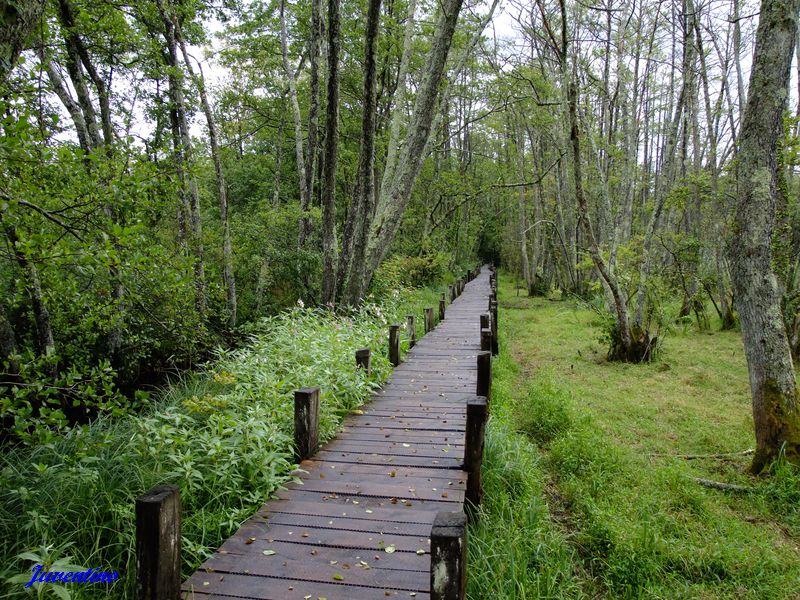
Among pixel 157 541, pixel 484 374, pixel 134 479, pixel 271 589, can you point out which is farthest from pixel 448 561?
pixel 484 374

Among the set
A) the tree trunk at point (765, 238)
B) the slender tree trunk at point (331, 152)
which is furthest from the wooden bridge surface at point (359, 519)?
the slender tree trunk at point (331, 152)

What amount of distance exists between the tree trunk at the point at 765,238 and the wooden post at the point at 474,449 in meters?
3.09

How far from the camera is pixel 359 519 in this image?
3629 mm

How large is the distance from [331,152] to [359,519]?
27.4 ft

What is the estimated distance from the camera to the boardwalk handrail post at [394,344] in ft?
27.9

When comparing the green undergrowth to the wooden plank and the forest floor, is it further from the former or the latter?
the forest floor

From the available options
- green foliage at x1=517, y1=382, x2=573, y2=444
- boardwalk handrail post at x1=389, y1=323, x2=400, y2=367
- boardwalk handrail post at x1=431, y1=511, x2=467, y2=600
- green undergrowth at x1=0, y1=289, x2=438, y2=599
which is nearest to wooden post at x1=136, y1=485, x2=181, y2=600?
green undergrowth at x1=0, y1=289, x2=438, y2=599

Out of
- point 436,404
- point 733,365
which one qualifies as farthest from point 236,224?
point 733,365

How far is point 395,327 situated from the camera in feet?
27.8

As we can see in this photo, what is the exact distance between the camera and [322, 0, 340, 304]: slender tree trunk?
9.38 metres

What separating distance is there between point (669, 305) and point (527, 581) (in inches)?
603

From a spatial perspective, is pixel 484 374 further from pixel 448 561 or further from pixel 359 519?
pixel 448 561

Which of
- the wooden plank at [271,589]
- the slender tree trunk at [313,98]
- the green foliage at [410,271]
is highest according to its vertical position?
the slender tree trunk at [313,98]

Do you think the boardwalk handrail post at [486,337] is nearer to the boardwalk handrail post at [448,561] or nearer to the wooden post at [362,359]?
the wooden post at [362,359]
